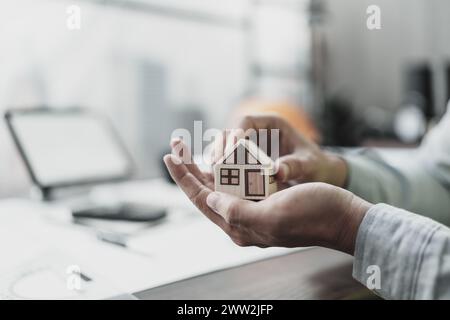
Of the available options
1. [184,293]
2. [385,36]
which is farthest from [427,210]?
[385,36]

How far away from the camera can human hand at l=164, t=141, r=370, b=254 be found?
360 mm

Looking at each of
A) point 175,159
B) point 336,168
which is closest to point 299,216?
point 175,159

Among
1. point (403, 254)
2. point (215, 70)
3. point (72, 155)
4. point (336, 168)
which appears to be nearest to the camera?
point (403, 254)

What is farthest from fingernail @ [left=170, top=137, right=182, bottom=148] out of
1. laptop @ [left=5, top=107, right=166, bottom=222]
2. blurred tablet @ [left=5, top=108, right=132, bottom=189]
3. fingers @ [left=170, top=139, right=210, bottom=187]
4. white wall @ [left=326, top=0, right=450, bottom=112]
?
white wall @ [left=326, top=0, right=450, bottom=112]

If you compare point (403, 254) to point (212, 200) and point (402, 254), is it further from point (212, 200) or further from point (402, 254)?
point (212, 200)

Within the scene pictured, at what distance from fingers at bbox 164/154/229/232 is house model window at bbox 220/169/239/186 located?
0.02 metres

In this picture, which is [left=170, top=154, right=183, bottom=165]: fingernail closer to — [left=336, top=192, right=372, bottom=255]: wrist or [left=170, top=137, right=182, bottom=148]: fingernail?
[left=170, top=137, right=182, bottom=148]: fingernail

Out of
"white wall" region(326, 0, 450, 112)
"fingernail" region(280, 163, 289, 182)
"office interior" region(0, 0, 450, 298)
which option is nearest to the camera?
"fingernail" region(280, 163, 289, 182)

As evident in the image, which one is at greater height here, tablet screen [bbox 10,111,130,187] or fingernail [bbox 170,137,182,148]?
fingernail [bbox 170,137,182,148]

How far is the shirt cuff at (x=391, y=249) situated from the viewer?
345 millimetres

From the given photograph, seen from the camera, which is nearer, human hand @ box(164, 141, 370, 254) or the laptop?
human hand @ box(164, 141, 370, 254)

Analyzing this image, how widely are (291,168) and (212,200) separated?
0.16 m

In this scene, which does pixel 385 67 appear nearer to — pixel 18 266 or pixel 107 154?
pixel 107 154

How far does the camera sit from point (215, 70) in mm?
1903
